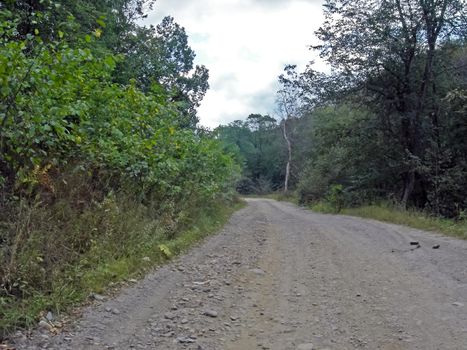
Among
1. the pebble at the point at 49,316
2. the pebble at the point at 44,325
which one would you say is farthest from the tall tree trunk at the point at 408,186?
the pebble at the point at 44,325

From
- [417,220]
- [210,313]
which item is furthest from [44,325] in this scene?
[417,220]

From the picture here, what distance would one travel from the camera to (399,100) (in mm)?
18984

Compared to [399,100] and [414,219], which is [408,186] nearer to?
[399,100]

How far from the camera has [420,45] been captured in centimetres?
1819

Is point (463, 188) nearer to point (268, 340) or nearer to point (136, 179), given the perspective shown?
point (136, 179)

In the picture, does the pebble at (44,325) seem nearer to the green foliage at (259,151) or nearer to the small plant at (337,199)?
the small plant at (337,199)

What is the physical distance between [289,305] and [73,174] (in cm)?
358

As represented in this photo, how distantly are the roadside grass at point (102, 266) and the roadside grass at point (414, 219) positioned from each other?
6210mm

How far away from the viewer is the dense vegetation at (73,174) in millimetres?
4512

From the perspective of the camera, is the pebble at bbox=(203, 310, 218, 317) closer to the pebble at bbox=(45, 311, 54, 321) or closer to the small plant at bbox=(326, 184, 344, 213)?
the pebble at bbox=(45, 311, 54, 321)

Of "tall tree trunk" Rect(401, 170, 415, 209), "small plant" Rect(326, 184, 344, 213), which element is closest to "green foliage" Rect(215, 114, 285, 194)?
"small plant" Rect(326, 184, 344, 213)

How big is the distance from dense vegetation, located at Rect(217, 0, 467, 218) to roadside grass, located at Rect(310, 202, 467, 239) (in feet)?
4.55

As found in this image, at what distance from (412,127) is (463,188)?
3510 mm

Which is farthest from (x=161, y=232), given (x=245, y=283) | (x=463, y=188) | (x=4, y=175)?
(x=463, y=188)
